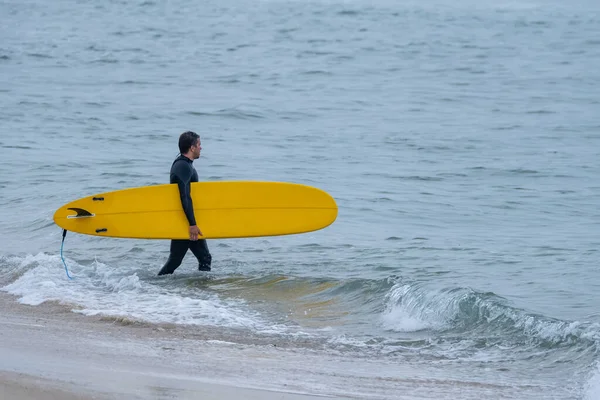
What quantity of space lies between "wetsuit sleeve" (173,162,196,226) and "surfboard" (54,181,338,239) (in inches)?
15.1

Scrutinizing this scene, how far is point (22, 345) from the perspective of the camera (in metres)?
6.36

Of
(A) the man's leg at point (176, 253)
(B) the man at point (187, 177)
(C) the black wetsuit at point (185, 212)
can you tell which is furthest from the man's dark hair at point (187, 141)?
(A) the man's leg at point (176, 253)

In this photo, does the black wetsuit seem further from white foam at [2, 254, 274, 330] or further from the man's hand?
white foam at [2, 254, 274, 330]

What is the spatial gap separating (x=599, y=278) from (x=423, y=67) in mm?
22016

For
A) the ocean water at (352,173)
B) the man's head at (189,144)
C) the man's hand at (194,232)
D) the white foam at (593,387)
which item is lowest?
the ocean water at (352,173)

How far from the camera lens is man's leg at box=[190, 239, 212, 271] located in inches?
347

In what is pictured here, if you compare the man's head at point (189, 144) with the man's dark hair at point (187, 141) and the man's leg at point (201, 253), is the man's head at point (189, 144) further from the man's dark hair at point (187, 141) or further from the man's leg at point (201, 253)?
the man's leg at point (201, 253)

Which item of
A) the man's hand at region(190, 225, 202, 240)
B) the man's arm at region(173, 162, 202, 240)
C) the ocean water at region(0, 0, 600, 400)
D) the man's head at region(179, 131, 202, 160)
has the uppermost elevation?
the man's head at region(179, 131, 202, 160)

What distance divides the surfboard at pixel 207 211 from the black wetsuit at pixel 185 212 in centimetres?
14

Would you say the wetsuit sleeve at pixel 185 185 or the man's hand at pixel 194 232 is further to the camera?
the man's hand at pixel 194 232

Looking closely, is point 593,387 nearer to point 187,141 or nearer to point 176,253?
point 187,141

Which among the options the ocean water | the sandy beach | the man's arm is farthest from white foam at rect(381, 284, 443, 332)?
the man's arm

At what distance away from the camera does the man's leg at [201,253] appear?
28.9 ft

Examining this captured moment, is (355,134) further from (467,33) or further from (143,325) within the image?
(467,33)
